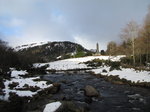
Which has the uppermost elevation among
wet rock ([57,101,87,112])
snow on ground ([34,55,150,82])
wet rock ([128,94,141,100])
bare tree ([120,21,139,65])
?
bare tree ([120,21,139,65])

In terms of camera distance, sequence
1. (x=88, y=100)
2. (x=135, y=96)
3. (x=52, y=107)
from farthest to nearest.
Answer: (x=135, y=96), (x=88, y=100), (x=52, y=107)

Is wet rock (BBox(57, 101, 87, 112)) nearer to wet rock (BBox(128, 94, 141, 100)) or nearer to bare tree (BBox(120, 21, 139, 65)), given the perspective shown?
wet rock (BBox(128, 94, 141, 100))

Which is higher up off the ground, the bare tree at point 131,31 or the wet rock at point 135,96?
the bare tree at point 131,31

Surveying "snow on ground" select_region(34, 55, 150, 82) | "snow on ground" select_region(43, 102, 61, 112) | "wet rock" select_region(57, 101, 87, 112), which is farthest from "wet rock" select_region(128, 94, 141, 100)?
"snow on ground" select_region(43, 102, 61, 112)

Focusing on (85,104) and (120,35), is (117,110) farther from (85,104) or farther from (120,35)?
(120,35)

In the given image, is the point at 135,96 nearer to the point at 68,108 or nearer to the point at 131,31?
the point at 68,108

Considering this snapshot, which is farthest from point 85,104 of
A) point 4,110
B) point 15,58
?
point 15,58

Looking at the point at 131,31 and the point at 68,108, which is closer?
the point at 68,108

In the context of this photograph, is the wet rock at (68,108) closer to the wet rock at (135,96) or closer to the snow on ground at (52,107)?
the snow on ground at (52,107)

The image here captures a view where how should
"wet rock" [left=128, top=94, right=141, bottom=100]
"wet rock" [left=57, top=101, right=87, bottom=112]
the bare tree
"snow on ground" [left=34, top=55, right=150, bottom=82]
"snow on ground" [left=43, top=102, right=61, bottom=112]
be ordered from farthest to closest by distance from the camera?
1. the bare tree
2. "snow on ground" [left=34, top=55, right=150, bottom=82]
3. "wet rock" [left=128, top=94, right=141, bottom=100]
4. "wet rock" [left=57, top=101, right=87, bottom=112]
5. "snow on ground" [left=43, top=102, right=61, bottom=112]

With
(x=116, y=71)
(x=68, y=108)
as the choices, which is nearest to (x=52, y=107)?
(x=68, y=108)

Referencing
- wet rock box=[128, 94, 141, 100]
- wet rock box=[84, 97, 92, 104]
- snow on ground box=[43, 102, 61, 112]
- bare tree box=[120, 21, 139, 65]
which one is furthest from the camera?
bare tree box=[120, 21, 139, 65]

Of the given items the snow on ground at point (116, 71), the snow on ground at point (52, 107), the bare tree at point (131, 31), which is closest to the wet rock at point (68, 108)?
the snow on ground at point (52, 107)

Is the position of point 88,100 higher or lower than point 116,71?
lower
